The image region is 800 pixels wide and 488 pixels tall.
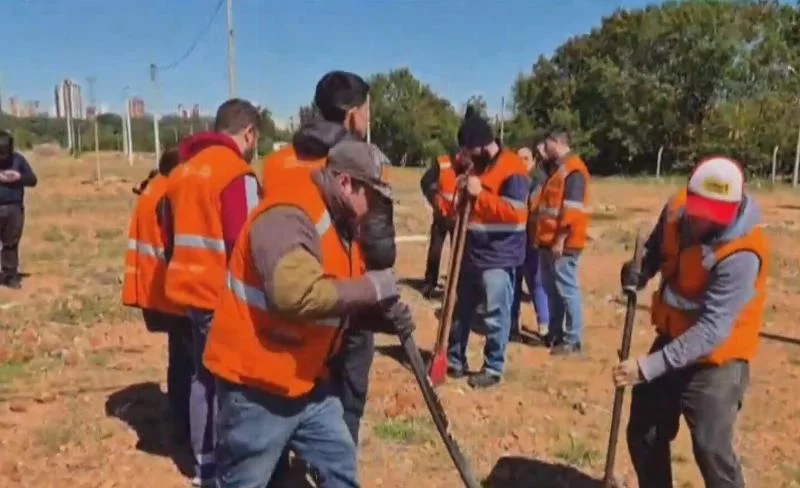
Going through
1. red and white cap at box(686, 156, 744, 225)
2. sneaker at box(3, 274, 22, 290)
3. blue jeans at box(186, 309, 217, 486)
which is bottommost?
sneaker at box(3, 274, 22, 290)

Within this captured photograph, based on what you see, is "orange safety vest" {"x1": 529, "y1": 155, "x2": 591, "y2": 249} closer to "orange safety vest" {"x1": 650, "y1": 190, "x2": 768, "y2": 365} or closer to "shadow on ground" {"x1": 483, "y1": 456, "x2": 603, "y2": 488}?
"shadow on ground" {"x1": 483, "y1": 456, "x2": 603, "y2": 488}

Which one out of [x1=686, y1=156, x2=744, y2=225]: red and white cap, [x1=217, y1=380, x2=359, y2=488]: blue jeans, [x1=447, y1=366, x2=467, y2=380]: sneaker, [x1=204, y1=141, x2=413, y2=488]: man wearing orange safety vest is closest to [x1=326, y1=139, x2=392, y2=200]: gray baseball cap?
[x1=204, y1=141, x2=413, y2=488]: man wearing orange safety vest

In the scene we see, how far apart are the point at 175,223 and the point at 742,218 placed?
2525 mm

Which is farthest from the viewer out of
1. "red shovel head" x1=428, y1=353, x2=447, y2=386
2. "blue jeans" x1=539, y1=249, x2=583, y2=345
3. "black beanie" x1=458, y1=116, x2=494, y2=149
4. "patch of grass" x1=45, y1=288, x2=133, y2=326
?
"patch of grass" x1=45, y1=288, x2=133, y2=326

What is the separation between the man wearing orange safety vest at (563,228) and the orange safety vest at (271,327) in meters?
4.57

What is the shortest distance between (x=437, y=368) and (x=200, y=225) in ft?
8.74

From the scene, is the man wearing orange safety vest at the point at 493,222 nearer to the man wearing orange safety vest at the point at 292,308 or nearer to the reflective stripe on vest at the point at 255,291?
the man wearing orange safety vest at the point at 292,308

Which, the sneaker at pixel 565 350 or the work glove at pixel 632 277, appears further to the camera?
the sneaker at pixel 565 350

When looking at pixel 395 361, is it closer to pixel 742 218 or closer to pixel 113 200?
pixel 742 218

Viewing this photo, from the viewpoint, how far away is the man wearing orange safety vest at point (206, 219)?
447 cm

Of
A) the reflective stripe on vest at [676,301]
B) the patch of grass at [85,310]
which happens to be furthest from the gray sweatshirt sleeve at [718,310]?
the patch of grass at [85,310]

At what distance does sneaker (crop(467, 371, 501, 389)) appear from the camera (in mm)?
6836

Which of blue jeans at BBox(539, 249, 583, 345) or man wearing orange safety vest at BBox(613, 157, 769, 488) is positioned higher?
man wearing orange safety vest at BBox(613, 157, 769, 488)

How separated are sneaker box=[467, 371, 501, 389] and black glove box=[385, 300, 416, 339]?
3.30 m
